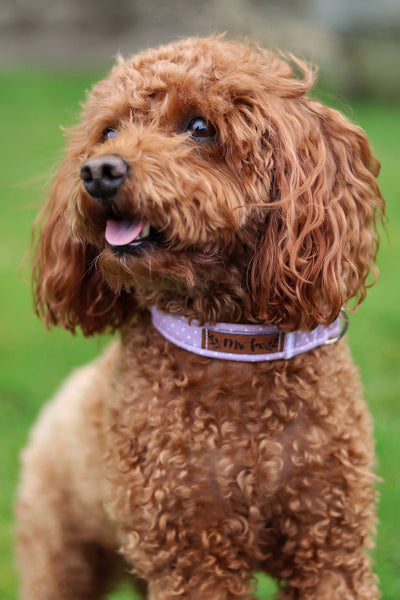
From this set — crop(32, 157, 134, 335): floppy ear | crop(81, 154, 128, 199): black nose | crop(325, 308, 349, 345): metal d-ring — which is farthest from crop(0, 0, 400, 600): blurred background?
crop(325, 308, 349, 345): metal d-ring

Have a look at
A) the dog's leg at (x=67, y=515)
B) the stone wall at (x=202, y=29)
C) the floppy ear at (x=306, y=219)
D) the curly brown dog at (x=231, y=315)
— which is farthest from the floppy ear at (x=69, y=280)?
the stone wall at (x=202, y=29)

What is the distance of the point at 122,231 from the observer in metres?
2.06

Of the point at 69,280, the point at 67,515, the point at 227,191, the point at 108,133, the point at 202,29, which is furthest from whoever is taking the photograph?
the point at 202,29

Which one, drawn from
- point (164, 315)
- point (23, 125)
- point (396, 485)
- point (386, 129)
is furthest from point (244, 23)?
point (164, 315)

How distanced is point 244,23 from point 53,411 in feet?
29.6

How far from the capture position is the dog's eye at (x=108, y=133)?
7.50 ft

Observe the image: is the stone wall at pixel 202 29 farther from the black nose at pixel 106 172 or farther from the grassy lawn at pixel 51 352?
the black nose at pixel 106 172

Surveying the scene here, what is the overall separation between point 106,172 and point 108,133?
43 centimetres

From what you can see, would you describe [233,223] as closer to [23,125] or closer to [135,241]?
[135,241]

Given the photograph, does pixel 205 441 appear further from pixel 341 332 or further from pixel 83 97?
pixel 83 97

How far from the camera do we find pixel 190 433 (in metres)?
2.18

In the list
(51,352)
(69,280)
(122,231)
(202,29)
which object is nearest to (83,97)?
(202,29)

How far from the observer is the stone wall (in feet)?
38.7

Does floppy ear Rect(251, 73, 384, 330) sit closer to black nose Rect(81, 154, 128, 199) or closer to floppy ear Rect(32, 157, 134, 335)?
black nose Rect(81, 154, 128, 199)
